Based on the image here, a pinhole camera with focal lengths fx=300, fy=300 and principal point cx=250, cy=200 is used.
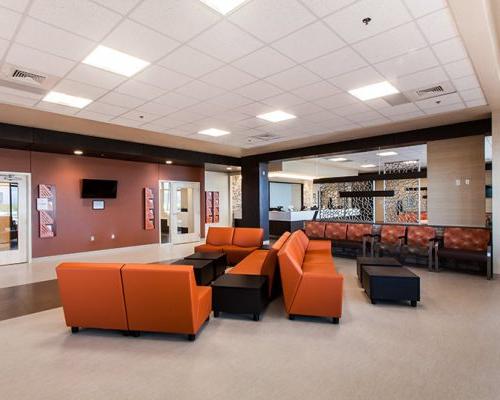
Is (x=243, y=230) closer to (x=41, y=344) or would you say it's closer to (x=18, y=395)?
(x=41, y=344)

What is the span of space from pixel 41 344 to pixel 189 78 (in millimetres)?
Answer: 3488

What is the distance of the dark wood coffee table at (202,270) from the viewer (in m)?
4.69

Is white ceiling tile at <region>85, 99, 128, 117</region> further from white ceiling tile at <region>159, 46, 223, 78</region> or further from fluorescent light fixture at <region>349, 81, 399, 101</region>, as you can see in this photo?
fluorescent light fixture at <region>349, 81, 399, 101</region>

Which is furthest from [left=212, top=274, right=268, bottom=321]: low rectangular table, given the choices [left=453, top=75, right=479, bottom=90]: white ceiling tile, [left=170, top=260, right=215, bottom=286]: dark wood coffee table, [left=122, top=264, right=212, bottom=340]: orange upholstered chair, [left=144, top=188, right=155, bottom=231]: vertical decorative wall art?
[left=144, top=188, right=155, bottom=231]: vertical decorative wall art

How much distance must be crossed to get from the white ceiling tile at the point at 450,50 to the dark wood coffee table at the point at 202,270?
4.18m

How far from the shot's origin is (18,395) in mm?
2314

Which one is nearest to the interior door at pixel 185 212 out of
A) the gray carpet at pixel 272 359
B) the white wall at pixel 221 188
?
the white wall at pixel 221 188

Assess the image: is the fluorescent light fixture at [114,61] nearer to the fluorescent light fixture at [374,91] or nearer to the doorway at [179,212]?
the fluorescent light fixture at [374,91]

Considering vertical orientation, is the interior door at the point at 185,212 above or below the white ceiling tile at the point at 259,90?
below

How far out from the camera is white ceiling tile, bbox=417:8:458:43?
267 cm

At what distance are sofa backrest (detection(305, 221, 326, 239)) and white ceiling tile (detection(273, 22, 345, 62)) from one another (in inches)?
215

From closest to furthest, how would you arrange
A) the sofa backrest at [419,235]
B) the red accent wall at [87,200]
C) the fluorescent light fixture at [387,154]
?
the sofa backrest at [419,235], the red accent wall at [87,200], the fluorescent light fixture at [387,154]

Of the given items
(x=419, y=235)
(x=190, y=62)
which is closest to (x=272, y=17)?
(x=190, y=62)

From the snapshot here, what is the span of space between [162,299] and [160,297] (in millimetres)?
29
